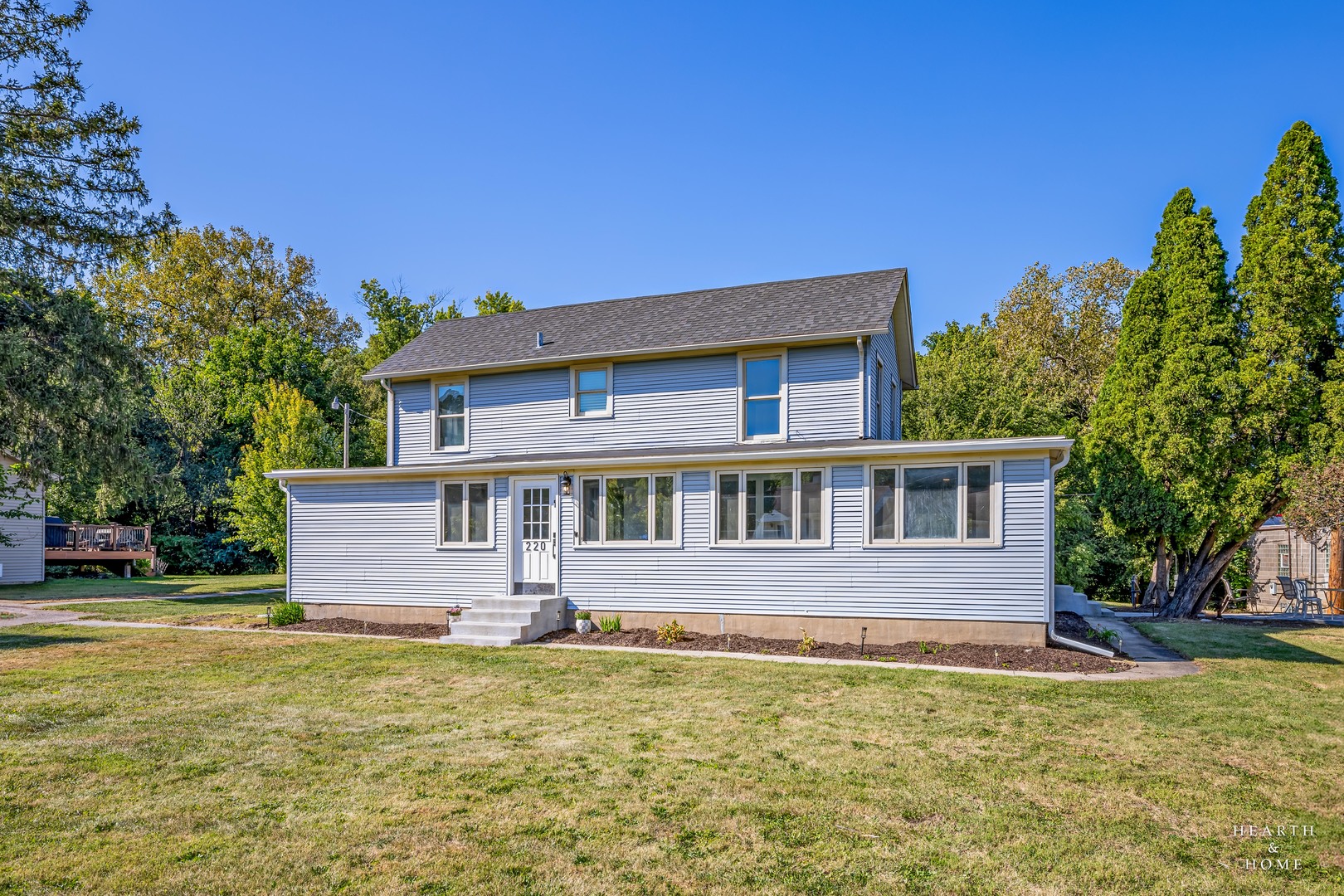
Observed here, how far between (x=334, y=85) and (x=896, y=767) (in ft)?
50.0

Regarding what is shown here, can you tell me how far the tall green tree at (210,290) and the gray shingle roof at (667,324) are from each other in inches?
892

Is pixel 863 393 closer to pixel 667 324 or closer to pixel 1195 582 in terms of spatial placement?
pixel 667 324

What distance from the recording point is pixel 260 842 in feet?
14.9

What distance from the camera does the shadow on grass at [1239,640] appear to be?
37.9ft

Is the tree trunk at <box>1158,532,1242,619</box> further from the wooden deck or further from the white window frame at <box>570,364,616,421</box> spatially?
the wooden deck

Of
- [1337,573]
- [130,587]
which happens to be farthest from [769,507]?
[130,587]

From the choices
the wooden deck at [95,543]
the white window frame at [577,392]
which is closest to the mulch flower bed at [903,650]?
the white window frame at [577,392]

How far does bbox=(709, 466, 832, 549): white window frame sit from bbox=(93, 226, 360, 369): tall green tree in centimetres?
2972

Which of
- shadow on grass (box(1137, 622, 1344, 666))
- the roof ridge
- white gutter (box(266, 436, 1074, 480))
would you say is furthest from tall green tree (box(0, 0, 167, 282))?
shadow on grass (box(1137, 622, 1344, 666))

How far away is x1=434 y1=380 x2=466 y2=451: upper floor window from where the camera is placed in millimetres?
16312

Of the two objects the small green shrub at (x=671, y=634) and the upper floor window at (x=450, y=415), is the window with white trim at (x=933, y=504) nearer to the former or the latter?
the small green shrub at (x=671, y=634)

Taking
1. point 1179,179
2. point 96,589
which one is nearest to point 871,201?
point 1179,179

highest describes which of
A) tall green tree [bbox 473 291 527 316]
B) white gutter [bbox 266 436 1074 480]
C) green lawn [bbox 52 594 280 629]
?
tall green tree [bbox 473 291 527 316]

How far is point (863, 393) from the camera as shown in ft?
44.3
